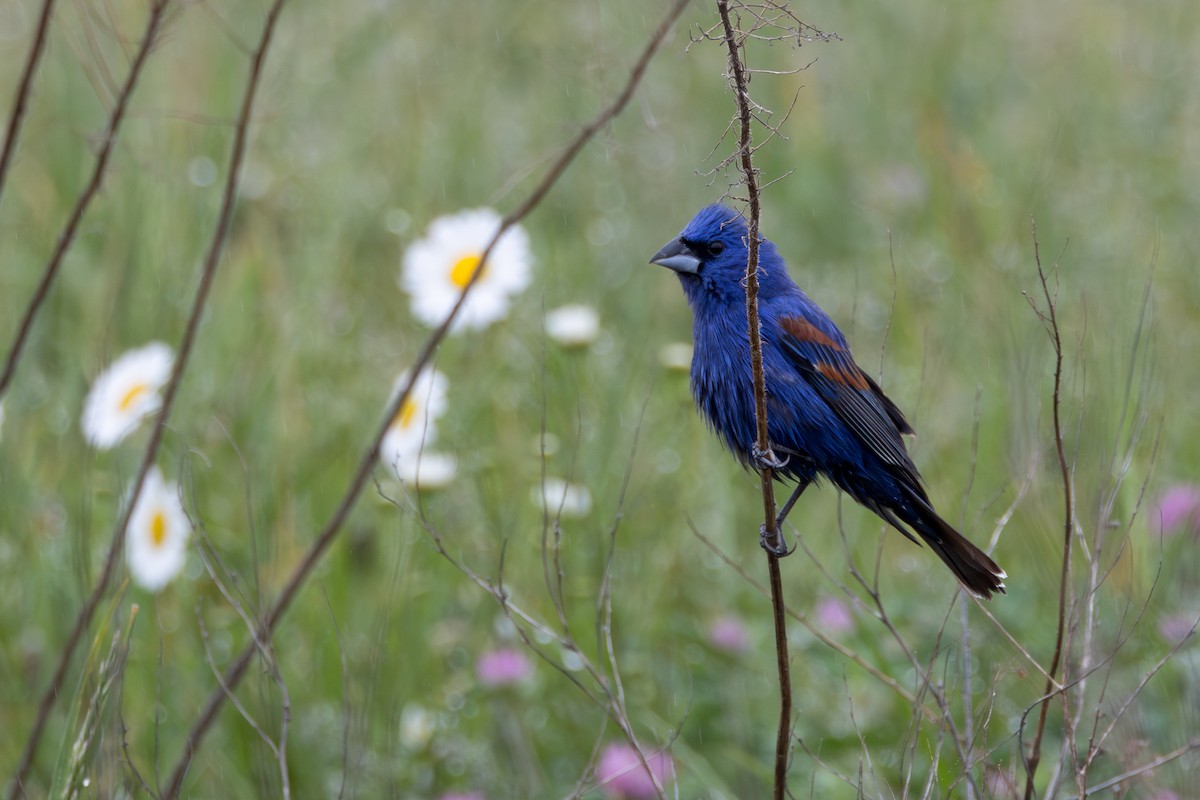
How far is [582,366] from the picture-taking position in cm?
390

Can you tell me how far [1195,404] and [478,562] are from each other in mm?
2151

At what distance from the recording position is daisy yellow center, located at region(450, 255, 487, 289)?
3.93 m

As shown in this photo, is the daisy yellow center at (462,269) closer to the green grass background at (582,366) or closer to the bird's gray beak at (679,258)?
the green grass background at (582,366)

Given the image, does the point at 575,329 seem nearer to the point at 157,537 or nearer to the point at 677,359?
the point at 677,359

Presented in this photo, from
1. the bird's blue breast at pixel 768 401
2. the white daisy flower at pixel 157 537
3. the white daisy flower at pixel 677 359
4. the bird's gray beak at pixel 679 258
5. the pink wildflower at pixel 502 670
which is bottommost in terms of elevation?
the pink wildflower at pixel 502 670

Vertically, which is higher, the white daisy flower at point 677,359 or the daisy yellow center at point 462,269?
the daisy yellow center at point 462,269

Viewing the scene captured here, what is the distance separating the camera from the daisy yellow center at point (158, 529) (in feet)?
10.9

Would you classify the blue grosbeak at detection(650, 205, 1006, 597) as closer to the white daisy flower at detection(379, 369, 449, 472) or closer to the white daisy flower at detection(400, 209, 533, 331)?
the white daisy flower at detection(379, 369, 449, 472)

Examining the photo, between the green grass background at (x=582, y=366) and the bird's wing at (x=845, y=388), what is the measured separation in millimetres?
260

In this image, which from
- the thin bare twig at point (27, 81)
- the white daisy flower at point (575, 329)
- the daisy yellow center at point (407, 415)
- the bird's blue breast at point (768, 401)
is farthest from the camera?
the white daisy flower at point (575, 329)

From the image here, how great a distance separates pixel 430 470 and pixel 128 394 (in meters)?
0.80

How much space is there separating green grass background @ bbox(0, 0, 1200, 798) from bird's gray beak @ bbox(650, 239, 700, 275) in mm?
275

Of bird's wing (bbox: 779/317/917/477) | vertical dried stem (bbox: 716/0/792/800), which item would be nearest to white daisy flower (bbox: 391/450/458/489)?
bird's wing (bbox: 779/317/917/477)

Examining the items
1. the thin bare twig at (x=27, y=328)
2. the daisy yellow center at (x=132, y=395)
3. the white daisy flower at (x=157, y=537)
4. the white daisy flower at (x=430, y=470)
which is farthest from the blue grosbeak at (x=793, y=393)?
the daisy yellow center at (x=132, y=395)
